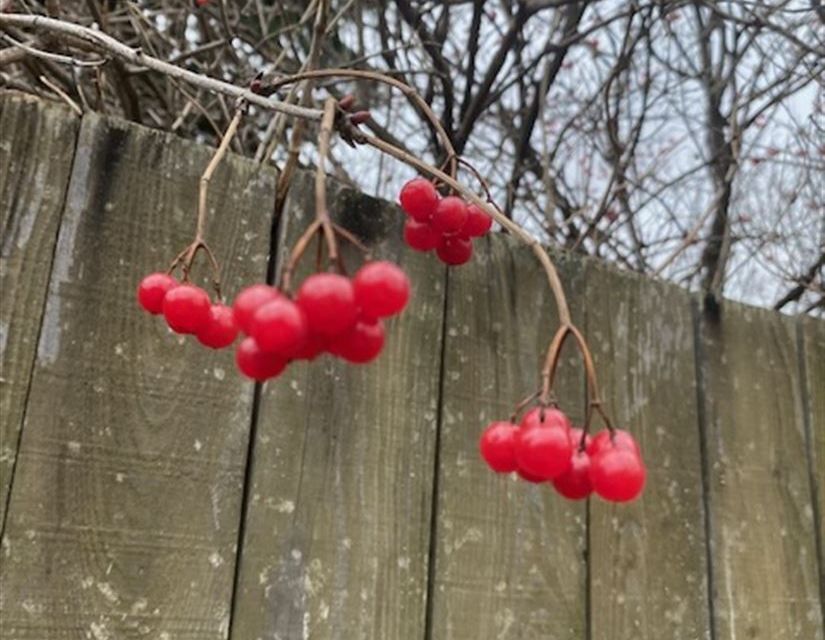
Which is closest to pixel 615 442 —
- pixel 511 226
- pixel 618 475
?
pixel 618 475

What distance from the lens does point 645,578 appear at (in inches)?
52.2

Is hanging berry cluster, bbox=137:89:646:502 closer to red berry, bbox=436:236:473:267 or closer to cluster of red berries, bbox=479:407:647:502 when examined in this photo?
cluster of red berries, bbox=479:407:647:502

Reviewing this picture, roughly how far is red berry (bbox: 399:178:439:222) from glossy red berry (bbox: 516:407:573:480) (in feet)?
1.04

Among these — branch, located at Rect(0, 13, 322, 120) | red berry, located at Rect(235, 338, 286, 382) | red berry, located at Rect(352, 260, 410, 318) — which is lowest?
red berry, located at Rect(235, 338, 286, 382)

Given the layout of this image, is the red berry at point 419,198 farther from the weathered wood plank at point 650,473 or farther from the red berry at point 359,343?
the weathered wood plank at point 650,473

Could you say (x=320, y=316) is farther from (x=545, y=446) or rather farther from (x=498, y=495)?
(x=498, y=495)

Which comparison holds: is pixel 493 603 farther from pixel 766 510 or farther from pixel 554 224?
pixel 554 224

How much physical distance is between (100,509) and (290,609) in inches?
9.6

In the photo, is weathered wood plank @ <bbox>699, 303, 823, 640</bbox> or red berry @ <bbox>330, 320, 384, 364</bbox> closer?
red berry @ <bbox>330, 320, 384, 364</bbox>

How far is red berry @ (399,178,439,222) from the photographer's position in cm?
86

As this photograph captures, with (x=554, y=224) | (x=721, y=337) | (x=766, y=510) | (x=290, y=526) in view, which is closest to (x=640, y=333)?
(x=721, y=337)

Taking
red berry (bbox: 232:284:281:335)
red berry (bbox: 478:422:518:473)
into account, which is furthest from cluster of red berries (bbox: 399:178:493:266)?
red berry (bbox: 232:284:281:335)

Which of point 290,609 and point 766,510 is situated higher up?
point 766,510

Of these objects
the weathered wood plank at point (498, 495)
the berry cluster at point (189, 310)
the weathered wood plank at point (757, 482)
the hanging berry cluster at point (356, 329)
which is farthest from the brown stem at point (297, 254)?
the weathered wood plank at point (757, 482)
